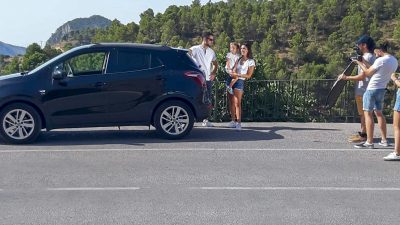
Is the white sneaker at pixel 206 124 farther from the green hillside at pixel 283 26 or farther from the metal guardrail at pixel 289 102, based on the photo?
the green hillside at pixel 283 26

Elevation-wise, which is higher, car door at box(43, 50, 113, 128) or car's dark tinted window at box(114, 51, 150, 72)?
car's dark tinted window at box(114, 51, 150, 72)

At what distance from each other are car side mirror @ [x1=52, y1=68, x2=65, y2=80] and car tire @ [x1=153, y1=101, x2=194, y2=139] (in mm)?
1713

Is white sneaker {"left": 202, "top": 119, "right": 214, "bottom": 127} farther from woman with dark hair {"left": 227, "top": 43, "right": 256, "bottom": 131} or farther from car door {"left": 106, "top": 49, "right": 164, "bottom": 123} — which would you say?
car door {"left": 106, "top": 49, "right": 164, "bottom": 123}

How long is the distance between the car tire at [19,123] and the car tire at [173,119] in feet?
6.65

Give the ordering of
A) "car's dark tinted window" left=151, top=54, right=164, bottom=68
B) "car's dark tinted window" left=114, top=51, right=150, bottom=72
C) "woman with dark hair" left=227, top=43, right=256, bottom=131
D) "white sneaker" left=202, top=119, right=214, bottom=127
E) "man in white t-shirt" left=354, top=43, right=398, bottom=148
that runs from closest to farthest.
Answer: "man in white t-shirt" left=354, top=43, right=398, bottom=148 → "car's dark tinted window" left=114, top=51, right=150, bottom=72 → "car's dark tinted window" left=151, top=54, right=164, bottom=68 → "woman with dark hair" left=227, top=43, right=256, bottom=131 → "white sneaker" left=202, top=119, right=214, bottom=127

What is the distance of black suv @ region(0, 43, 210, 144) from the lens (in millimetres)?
11109

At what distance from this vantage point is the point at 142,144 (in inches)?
442

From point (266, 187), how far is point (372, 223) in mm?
1780

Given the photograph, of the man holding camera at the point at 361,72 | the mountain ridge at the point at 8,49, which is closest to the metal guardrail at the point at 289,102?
the man holding camera at the point at 361,72

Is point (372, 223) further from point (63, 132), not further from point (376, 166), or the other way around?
point (63, 132)

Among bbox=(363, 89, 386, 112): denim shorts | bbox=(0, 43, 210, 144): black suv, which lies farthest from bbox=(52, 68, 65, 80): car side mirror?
bbox=(363, 89, 386, 112): denim shorts

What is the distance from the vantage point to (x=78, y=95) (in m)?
11.3

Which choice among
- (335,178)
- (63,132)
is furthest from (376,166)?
(63,132)

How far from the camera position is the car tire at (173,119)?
38.2 feet
